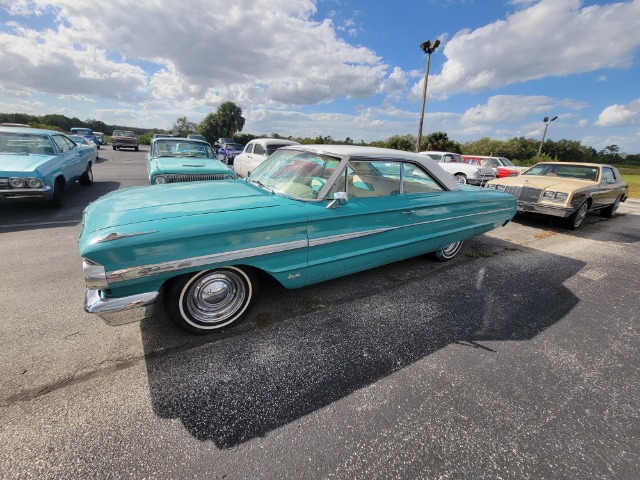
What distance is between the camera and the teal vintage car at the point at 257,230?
1.97m

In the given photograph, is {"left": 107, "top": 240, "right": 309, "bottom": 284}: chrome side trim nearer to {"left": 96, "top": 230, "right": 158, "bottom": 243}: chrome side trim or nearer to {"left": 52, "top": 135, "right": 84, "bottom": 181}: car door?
{"left": 96, "top": 230, "right": 158, "bottom": 243}: chrome side trim

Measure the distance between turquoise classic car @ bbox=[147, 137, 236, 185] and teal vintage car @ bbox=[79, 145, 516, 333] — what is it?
8.17 ft

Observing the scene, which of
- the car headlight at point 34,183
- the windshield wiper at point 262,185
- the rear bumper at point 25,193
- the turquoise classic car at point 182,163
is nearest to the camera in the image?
the windshield wiper at point 262,185

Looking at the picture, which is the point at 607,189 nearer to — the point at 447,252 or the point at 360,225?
the point at 447,252

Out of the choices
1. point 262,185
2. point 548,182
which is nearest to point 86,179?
point 262,185

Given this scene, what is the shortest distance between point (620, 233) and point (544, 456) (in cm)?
749

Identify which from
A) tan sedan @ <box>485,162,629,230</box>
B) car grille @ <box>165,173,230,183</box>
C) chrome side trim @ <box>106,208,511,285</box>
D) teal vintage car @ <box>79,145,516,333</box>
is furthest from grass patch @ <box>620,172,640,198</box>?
car grille @ <box>165,173,230,183</box>

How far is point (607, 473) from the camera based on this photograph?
156 centimetres

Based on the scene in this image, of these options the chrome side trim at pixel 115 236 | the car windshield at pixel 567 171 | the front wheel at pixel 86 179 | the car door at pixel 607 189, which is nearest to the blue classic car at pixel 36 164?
the front wheel at pixel 86 179

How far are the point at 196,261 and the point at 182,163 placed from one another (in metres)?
4.46

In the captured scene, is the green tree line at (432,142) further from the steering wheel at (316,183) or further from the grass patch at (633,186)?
the steering wheel at (316,183)

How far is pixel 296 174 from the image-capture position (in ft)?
10.0

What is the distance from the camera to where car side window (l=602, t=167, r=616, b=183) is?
6.91 m

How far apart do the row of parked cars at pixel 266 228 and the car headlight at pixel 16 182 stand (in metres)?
3.71
